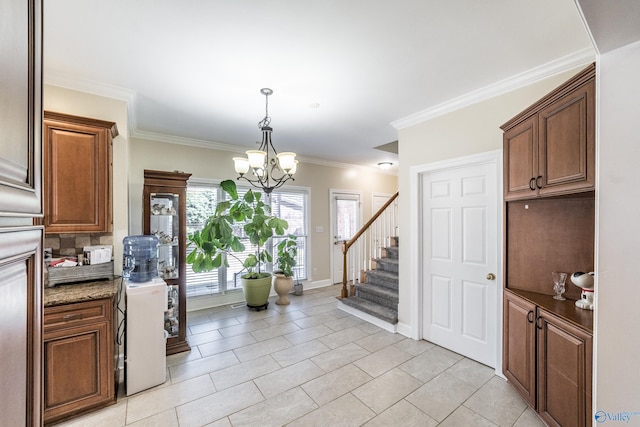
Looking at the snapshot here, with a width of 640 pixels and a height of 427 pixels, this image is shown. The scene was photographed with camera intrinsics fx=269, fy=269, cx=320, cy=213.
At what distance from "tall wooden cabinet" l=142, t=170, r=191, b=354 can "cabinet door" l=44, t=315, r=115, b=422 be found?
37.0 inches

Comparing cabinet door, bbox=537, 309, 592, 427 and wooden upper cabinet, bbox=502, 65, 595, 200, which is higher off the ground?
wooden upper cabinet, bbox=502, 65, 595, 200

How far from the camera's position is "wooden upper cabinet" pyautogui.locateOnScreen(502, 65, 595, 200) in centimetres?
158

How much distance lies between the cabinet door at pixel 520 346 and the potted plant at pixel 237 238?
3.23 metres

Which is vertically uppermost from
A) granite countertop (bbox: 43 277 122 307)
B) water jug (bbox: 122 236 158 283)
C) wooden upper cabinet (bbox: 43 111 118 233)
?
wooden upper cabinet (bbox: 43 111 118 233)

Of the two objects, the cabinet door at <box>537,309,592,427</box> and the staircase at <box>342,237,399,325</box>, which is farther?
the staircase at <box>342,237,399,325</box>

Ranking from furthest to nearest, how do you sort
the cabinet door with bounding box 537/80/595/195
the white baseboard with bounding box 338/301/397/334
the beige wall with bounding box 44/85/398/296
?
the white baseboard with bounding box 338/301/397/334 → the beige wall with bounding box 44/85/398/296 → the cabinet door with bounding box 537/80/595/195

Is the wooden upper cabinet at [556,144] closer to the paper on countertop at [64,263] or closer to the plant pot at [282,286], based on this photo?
the plant pot at [282,286]

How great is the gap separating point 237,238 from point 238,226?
0.65 meters

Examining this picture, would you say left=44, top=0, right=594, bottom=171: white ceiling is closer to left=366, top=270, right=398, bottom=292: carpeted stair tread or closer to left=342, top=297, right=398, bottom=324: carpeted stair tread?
left=366, top=270, right=398, bottom=292: carpeted stair tread

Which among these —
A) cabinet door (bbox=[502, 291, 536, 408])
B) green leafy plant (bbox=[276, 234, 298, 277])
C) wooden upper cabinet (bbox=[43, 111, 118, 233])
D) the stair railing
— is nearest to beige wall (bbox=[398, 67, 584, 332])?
cabinet door (bbox=[502, 291, 536, 408])

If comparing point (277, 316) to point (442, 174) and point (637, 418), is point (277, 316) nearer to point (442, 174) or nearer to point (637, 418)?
point (442, 174)

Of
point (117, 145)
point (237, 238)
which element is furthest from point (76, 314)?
point (237, 238)

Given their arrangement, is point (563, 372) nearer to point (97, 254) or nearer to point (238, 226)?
point (97, 254)

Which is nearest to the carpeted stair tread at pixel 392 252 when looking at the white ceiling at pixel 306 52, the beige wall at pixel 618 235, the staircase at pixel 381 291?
the staircase at pixel 381 291
